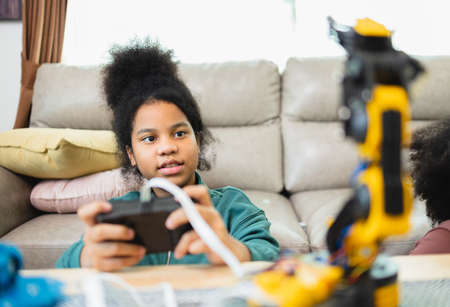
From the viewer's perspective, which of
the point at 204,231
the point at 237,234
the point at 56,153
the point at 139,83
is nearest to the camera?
the point at 204,231

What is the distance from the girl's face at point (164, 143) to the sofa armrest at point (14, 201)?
2.60ft

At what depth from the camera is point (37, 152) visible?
1.46m

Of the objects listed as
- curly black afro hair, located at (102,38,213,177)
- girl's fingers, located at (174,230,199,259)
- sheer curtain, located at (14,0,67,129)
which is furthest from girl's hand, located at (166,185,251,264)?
sheer curtain, located at (14,0,67,129)

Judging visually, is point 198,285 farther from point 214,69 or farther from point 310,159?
point 214,69

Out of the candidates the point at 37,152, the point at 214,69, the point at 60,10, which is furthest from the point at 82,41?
the point at 37,152

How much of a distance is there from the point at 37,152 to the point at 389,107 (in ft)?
4.68

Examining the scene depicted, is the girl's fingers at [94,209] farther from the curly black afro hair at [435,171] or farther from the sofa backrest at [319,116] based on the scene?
the sofa backrest at [319,116]

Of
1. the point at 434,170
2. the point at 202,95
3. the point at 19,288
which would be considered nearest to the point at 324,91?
the point at 202,95

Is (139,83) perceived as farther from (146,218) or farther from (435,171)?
(435,171)

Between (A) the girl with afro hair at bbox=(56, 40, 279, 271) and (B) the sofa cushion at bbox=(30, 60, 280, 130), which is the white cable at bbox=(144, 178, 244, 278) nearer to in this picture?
(A) the girl with afro hair at bbox=(56, 40, 279, 271)

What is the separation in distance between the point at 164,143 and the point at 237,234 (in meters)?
0.25

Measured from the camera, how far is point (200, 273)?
50 cm

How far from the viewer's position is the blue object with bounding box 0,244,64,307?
1.00 feet

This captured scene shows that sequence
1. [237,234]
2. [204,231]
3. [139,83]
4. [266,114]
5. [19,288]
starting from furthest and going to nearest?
[266,114]
[139,83]
[237,234]
[204,231]
[19,288]
